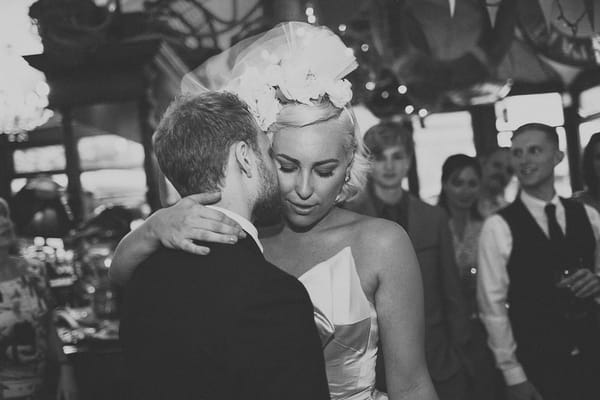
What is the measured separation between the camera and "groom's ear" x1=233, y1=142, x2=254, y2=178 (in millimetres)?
1304

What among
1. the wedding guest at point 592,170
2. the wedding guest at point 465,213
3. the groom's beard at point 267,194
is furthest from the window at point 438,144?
the groom's beard at point 267,194

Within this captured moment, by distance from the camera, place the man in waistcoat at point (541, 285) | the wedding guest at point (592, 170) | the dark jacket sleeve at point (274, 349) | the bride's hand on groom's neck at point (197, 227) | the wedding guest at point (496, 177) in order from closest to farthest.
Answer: the dark jacket sleeve at point (274, 349) → the bride's hand on groom's neck at point (197, 227) → the man in waistcoat at point (541, 285) → the wedding guest at point (592, 170) → the wedding guest at point (496, 177)

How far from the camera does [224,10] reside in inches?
213

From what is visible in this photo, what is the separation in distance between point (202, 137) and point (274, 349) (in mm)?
430

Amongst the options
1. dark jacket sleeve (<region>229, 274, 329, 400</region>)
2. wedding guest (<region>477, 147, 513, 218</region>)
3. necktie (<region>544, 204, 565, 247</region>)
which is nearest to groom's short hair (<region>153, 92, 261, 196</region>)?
dark jacket sleeve (<region>229, 274, 329, 400</region>)

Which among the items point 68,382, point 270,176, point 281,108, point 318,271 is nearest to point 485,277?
point 318,271

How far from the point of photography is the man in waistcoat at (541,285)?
269cm

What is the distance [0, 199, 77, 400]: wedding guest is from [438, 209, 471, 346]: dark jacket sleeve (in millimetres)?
1834

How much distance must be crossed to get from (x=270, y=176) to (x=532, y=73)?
112 inches

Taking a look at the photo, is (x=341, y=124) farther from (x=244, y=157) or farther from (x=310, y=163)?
(x=244, y=157)

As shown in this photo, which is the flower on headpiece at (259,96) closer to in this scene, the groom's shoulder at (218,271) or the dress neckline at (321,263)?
the dress neckline at (321,263)

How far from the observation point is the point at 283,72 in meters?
1.77

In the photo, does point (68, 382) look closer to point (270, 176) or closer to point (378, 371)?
point (378, 371)

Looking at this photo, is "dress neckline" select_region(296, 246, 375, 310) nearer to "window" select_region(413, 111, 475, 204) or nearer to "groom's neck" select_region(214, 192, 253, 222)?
"groom's neck" select_region(214, 192, 253, 222)
